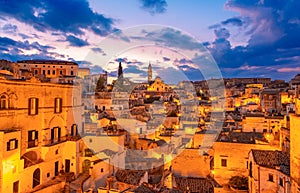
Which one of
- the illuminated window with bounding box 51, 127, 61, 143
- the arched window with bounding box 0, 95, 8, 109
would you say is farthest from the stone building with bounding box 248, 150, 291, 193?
the arched window with bounding box 0, 95, 8, 109

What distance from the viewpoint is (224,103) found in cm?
4303

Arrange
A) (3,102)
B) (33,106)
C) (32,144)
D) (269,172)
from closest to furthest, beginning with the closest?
(269,172) → (3,102) → (32,144) → (33,106)

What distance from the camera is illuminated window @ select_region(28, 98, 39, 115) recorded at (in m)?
14.8

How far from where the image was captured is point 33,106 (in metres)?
15.1

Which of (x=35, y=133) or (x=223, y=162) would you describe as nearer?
(x=35, y=133)

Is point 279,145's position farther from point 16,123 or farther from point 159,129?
point 16,123

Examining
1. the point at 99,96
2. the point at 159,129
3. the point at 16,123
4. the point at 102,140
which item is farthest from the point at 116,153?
the point at 99,96

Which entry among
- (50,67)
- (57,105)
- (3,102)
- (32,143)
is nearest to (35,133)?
(32,143)

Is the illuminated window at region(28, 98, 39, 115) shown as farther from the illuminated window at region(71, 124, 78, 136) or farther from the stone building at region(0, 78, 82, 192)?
the illuminated window at region(71, 124, 78, 136)

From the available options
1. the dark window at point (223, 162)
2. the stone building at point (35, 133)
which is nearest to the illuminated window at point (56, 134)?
the stone building at point (35, 133)

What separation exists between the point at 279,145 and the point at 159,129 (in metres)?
11.2

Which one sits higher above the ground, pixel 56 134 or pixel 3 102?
pixel 3 102

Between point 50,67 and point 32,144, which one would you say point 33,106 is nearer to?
point 32,144

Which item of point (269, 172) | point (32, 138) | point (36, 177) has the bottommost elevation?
point (36, 177)
